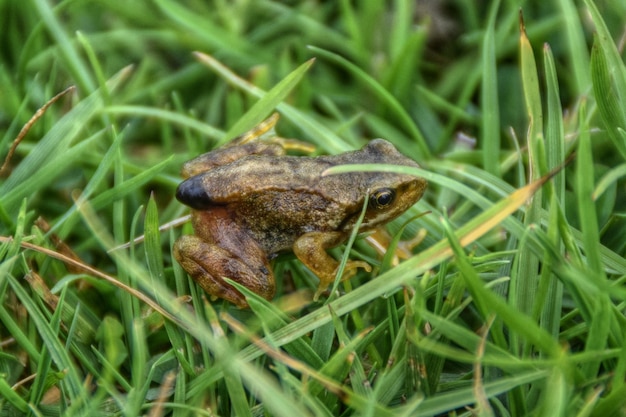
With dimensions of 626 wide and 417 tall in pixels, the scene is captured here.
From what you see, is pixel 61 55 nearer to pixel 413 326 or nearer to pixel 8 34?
pixel 8 34

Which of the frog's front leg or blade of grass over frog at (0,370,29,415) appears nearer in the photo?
blade of grass over frog at (0,370,29,415)

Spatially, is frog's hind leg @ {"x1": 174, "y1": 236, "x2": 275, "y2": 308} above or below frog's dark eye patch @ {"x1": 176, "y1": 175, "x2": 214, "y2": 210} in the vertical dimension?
below

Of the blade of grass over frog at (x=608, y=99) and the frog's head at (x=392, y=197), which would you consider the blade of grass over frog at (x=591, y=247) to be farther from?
the frog's head at (x=392, y=197)

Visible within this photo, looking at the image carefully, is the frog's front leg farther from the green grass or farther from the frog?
the green grass

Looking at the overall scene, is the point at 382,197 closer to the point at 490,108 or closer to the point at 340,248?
the point at 340,248

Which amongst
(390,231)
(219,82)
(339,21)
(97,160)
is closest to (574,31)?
(390,231)

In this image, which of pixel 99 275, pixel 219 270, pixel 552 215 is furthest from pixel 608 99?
pixel 99 275

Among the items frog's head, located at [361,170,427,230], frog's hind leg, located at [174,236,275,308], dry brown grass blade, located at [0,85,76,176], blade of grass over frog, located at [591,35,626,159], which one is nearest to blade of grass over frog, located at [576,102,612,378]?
blade of grass over frog, located at [591,35,626,159]
